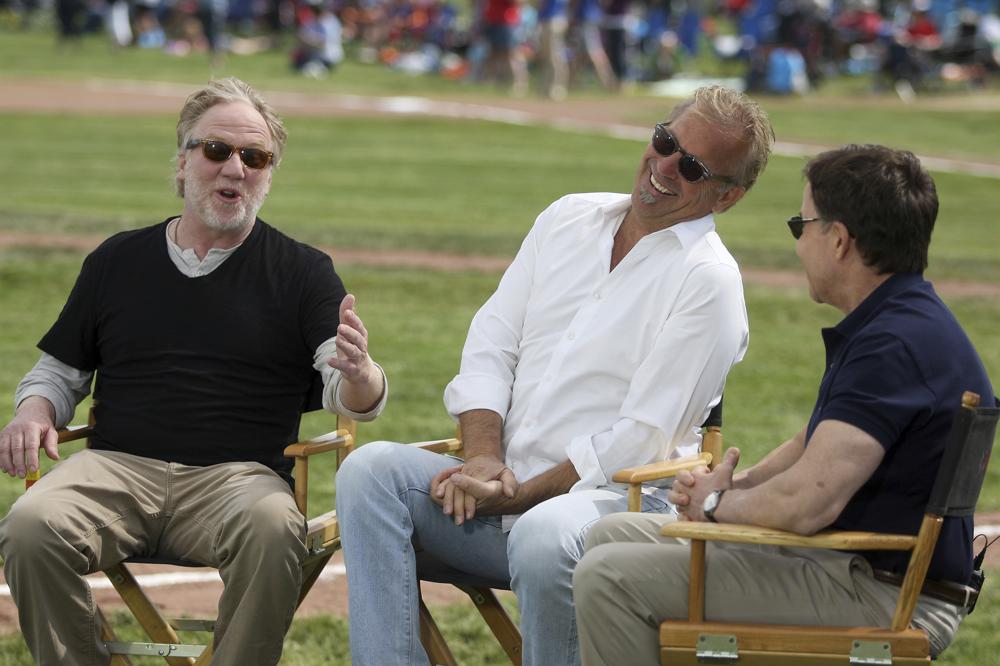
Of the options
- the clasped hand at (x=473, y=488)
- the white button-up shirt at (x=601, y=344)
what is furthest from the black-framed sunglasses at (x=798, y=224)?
the clasped hand at (x=473, y=488)

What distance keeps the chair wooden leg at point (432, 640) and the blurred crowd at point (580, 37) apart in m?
24.5

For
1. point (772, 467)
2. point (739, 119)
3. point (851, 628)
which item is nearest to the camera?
point (851, 628)

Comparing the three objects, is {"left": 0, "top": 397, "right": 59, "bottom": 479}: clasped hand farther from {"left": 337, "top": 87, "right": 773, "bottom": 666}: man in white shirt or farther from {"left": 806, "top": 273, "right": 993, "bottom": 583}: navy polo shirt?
{"left": 806, "top": 273, "right": 993, "bottom": 583}: navy polo shirt

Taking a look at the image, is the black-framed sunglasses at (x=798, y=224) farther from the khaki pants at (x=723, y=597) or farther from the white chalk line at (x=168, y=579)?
the white chalk line at (x=168, y=579)

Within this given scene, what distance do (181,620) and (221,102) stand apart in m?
1.59

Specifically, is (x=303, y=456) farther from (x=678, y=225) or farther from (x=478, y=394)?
(x=678, y=225)

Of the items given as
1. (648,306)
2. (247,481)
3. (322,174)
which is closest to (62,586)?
(247,481)

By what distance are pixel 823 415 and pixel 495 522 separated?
1.08 metres

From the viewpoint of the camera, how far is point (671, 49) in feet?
120

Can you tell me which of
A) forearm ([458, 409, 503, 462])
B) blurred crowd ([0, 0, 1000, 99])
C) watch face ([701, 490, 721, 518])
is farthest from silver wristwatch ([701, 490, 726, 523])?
blurred crowd ([0, 0, 1000, 99])

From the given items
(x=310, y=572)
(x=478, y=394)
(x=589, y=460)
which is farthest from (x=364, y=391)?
(x=589, y=460)

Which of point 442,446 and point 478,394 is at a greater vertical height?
point 478,394

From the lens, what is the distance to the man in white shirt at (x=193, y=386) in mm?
4059

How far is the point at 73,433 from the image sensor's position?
14.8ft
